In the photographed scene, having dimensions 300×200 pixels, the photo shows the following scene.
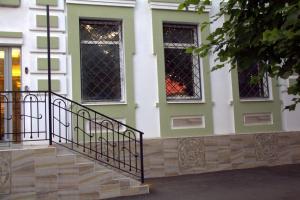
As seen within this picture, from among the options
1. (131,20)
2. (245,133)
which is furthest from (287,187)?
(131,20)

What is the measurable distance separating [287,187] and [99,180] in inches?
150

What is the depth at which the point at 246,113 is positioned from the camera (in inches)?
443

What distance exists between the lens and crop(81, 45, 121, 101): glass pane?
9891 mm

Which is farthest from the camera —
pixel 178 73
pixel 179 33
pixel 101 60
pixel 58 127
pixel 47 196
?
pixel 179 33

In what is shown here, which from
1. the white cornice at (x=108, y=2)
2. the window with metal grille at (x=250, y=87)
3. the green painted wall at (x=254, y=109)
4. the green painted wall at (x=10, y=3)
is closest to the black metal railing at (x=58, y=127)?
the green painted wall at (x=10, y=3)

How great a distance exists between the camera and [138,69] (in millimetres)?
10242

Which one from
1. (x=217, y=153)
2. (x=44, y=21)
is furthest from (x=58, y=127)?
(x=217, y=153)

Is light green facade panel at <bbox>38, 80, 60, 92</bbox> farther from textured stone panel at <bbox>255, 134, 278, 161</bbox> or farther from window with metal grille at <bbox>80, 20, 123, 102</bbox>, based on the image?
textured stone panel at <bbox>255, 134, 278, 161</bbox>

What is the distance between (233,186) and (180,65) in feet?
11.9

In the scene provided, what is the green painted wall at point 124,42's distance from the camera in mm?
9586

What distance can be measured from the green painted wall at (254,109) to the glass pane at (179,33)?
1460mm

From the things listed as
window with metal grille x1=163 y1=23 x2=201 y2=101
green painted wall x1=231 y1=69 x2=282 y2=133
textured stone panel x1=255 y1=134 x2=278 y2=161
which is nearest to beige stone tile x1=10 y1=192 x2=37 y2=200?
window with metal grille x1=163 y1=23 x2=201 y2=101

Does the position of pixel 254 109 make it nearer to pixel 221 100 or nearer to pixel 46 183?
pixel 221 100

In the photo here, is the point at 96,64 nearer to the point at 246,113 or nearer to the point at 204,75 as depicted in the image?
the point at 204,75
